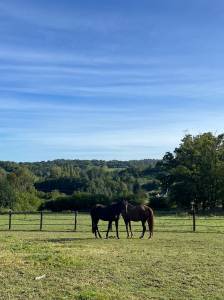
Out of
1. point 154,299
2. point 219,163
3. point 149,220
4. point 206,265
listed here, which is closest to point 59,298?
point 154,299

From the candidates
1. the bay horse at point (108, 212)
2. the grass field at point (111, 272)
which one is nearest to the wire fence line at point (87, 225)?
the bay horse at point (108, 212)

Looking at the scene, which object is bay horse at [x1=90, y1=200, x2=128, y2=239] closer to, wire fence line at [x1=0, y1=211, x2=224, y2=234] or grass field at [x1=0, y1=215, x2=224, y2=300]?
wire fence line at [x1=0, y1=211, x2=224, y2=234]

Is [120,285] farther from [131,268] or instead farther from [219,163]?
[219,163]

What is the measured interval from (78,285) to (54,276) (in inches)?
40.8

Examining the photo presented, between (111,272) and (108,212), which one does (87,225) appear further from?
(111,272)

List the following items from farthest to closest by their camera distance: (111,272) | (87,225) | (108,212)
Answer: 1. (87,225)
2. (108,212)
3. (111,272)

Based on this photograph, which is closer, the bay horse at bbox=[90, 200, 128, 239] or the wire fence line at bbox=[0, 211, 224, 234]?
the bay horse at bbox=[90, 200, 128, 239]

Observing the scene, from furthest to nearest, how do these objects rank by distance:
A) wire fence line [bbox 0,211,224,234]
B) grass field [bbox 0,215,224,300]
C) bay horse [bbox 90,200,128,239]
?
wire fence line [bbox 0,211,224,234] → bay horse [bbox 90,200,128,239] → grass field [bbox 0,215,224,300]

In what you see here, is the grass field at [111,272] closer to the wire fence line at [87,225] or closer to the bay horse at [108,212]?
the bay horse at [108,212]

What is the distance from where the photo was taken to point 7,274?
12.1 m

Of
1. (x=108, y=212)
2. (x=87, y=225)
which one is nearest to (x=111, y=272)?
(x=108, y=212)

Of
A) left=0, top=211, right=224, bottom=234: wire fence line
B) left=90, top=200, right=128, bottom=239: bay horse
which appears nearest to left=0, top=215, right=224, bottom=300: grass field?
left=90, top=200, right=128, bottom=239: bay horse

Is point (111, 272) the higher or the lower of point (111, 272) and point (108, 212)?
the lower

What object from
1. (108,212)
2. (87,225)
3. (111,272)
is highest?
(108,212)
